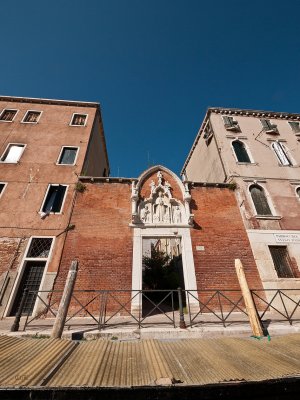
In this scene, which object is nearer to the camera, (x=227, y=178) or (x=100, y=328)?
(x=100, y=328)

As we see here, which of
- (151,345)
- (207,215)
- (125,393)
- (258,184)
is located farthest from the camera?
(258,184)

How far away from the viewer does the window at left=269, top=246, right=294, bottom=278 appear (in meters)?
10.2

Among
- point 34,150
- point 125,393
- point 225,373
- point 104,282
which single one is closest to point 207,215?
point 104,282

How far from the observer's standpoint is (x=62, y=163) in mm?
12852

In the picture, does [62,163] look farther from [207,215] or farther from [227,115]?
[227,115]

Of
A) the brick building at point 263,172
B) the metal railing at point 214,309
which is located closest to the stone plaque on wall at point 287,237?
the brick building at point 263,172

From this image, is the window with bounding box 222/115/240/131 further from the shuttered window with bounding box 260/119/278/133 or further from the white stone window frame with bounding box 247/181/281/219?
the white stone window frame with bounding box 247/181/281/219

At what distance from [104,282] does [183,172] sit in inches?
632

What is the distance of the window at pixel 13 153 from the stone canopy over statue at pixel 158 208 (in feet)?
25.6

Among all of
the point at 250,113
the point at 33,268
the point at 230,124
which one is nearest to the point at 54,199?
the point at 33,268

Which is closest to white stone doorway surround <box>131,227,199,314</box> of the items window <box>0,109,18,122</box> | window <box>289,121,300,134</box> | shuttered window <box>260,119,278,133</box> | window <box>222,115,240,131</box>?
window <box>222,115,240,131</box>

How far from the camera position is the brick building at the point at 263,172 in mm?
10461

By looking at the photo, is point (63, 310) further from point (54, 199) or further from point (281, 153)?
point (281, 153)

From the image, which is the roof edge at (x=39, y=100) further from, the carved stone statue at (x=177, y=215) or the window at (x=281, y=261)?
the window at (x=281, y=261)
